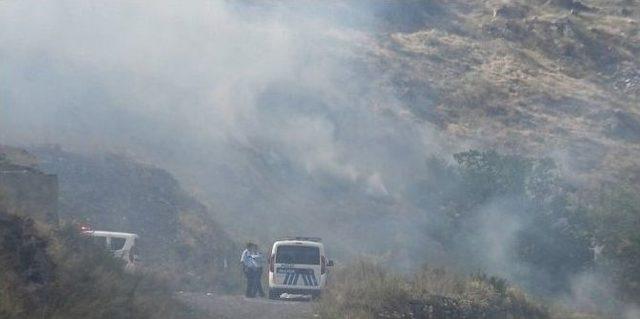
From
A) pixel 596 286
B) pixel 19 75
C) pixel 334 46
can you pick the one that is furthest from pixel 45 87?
pixel 596 286

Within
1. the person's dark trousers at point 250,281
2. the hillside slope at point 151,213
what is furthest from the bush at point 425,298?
the hillside slope at point 151,213


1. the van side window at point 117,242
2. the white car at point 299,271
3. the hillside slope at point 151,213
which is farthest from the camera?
the hillside slope at point 151,213

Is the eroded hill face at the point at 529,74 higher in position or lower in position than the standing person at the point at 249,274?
higher

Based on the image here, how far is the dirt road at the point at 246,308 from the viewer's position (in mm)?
21336

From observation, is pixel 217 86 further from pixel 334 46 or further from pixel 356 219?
pixel 356 219

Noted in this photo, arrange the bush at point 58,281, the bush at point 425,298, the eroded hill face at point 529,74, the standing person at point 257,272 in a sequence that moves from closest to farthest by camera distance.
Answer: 1. the bush at point 58,281
2. the bush at point 425,298
3. the standing person at point 257,272
4. the eroded hill face at point 529,74

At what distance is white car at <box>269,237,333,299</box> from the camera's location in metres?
28.2

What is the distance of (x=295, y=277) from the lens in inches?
1113

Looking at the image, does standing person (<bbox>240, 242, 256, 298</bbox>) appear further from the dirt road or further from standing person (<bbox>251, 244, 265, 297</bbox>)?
the dirt road

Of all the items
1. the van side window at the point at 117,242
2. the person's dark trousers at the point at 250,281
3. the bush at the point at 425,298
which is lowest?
the bush at the point at 425,298

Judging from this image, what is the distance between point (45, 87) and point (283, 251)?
2250cm

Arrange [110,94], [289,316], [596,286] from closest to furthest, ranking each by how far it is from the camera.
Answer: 1. [289,316]
2. [596,286]
3. [110,94]

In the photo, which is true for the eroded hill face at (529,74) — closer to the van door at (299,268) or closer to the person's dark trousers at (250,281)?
the van door at (299,268)

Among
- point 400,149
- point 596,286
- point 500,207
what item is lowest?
point 596,286
